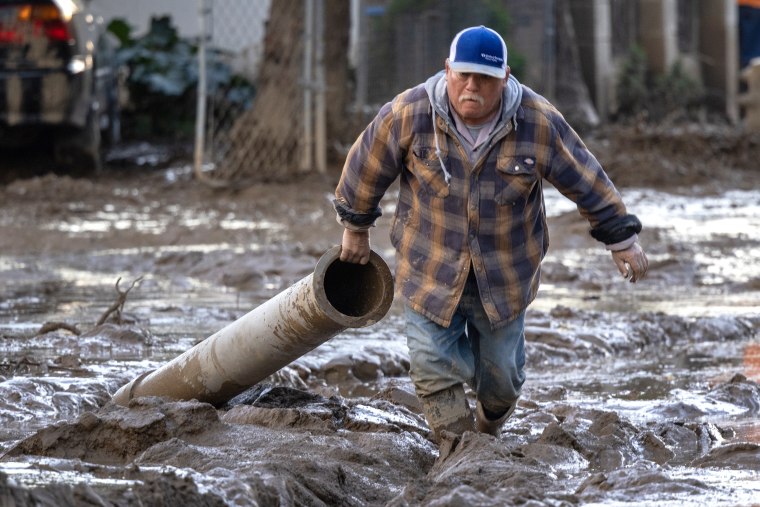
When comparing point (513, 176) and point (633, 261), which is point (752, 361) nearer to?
point (633, 261)

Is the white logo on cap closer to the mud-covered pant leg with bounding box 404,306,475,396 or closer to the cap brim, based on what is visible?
the cap brim

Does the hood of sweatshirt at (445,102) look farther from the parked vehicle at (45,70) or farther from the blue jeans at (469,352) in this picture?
the parked vehicle at (45,70)

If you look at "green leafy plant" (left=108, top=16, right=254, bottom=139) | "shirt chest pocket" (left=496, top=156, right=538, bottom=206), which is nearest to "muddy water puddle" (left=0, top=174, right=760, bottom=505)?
"shirt chest pocket" (left=496, top=156, right=538, bottom=206)

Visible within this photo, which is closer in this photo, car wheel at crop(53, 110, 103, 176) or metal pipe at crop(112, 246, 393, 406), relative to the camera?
metal pipe at crop(112, 246, 393, 406)

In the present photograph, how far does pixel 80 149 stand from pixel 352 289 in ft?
29.0

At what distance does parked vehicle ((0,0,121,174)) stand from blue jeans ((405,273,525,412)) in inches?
301

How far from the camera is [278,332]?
4.39m

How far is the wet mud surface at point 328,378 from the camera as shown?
367 cm

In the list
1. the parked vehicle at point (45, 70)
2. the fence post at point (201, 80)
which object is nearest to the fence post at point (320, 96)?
the fence post at point (201, 80)

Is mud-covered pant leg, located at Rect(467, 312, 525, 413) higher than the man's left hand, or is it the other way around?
the man's left hand

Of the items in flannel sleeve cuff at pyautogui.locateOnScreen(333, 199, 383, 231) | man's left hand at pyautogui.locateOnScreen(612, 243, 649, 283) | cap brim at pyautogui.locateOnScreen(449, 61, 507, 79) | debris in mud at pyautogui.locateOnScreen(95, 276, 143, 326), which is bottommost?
debris in mud at pyautogui.locateOnScreen(95, 276, 143, 326)

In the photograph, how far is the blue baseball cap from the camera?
4.10 meters

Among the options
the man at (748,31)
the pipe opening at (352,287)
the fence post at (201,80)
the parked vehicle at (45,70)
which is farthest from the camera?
the man at (748,31)

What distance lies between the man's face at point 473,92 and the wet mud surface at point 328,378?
1039 mm
